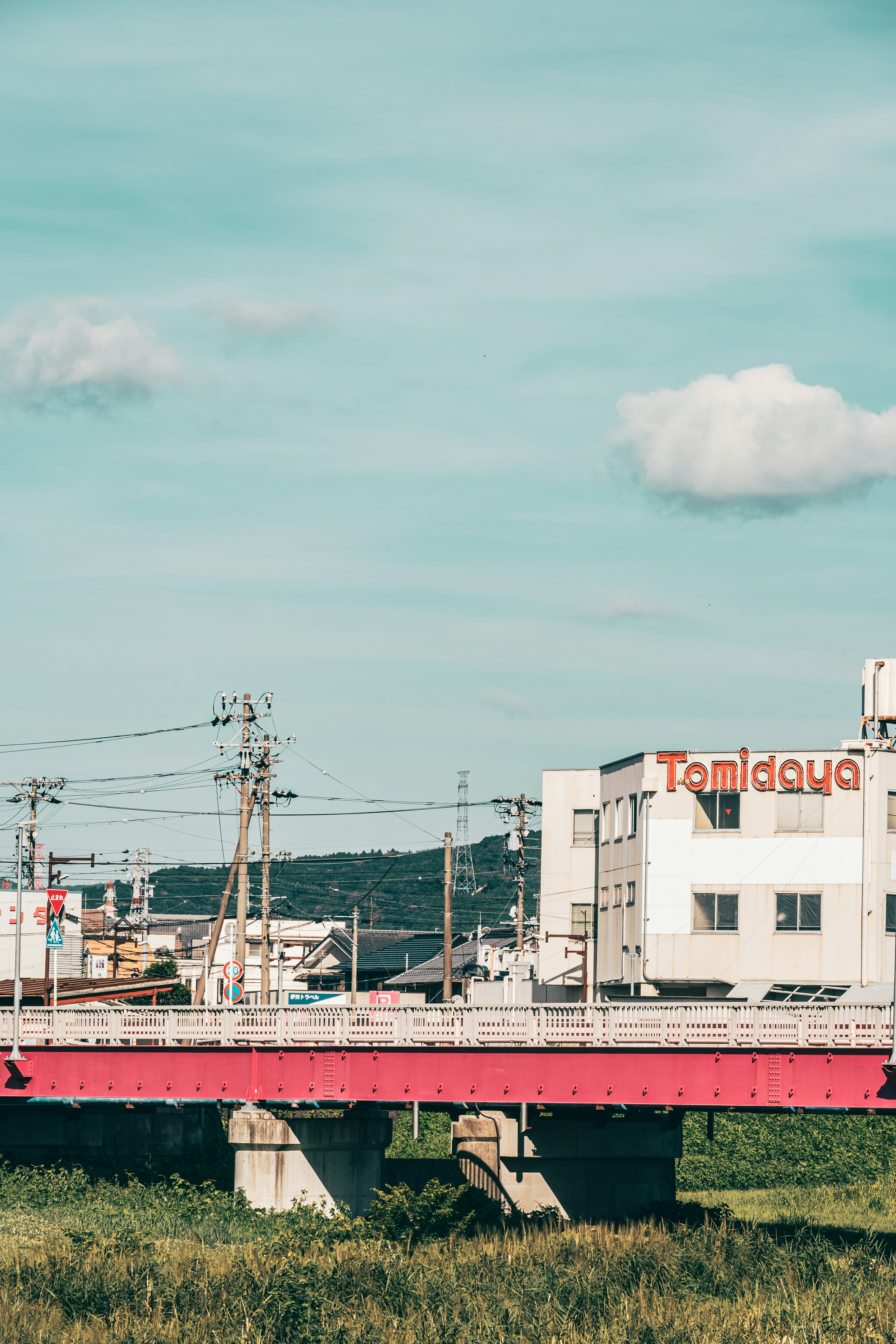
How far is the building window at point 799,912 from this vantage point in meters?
65.4

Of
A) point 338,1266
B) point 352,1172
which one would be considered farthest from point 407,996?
point 338,1266

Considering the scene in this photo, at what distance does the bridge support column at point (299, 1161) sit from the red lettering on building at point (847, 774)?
2421 cm

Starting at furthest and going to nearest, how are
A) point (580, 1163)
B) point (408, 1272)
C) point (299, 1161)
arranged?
1. point (580, 1163)
2. point (299, 1161)
3. point (408, 1272)

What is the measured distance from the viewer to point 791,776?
6650 centimetres

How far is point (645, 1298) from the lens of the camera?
136ft

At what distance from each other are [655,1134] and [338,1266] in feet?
63.9

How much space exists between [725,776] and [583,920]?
47.8 feet

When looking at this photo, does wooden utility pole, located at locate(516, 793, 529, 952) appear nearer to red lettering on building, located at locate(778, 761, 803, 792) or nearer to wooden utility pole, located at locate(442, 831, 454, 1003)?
wooden utility pole, located at locate(442, 831, 454, 1003)

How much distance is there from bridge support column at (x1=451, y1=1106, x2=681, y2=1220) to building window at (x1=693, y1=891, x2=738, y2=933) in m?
9.05

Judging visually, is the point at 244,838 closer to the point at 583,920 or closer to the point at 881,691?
the point at 583,920

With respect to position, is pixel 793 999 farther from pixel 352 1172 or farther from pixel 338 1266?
pixel 338 1266

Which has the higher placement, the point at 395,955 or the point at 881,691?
the point at 881,691

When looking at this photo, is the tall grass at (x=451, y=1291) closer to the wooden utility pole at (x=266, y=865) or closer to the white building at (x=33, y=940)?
the wooden utility pole at (x=266, y=865)

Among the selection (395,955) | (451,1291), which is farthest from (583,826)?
(395,955)
